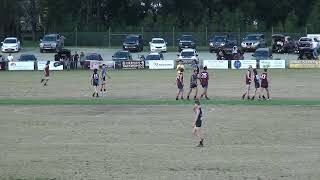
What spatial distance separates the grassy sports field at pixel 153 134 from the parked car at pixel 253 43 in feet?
111

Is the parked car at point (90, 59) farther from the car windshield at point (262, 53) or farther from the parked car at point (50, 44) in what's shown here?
the car windshield at point (262, 53)

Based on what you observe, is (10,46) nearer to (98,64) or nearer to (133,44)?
(133,44)

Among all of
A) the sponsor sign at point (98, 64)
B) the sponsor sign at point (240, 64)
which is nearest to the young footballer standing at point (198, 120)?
the sponsor sign at point (240, 64)

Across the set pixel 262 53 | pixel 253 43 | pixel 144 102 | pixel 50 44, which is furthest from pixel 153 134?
pixel 253 43

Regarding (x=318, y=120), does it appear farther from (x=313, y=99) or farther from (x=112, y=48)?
(x=112, y=48)

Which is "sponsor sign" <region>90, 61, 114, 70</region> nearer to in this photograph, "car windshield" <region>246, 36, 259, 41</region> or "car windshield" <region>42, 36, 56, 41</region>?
"car windshield" <region>42, 36, 56, 41</region>

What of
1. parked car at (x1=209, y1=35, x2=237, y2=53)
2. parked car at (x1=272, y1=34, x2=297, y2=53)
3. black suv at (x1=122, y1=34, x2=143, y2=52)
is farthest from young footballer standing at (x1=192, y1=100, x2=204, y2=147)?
black suv at (x1=122, y1=34, x2=143, y2=52)

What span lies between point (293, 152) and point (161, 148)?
4.43m

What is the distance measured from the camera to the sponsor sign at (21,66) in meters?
65.8

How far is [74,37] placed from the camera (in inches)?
3782

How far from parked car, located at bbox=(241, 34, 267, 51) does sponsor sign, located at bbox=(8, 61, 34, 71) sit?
87.4ft

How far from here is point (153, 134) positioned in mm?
28016

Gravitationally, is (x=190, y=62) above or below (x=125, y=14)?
below

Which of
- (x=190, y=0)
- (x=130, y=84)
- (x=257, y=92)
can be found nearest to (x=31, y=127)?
(x=257, y=92)
